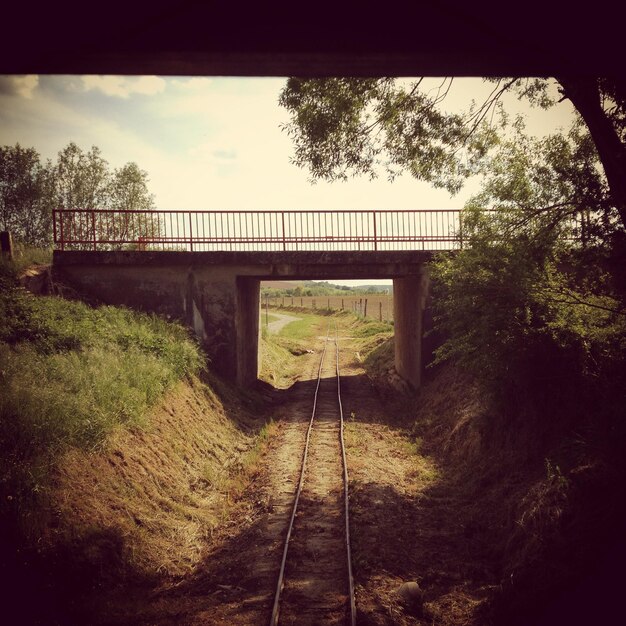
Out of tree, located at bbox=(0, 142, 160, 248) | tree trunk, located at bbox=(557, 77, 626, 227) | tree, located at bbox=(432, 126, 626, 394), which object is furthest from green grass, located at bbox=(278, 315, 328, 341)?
tree trunk, located at bbox=(557, 77, 626, 227)

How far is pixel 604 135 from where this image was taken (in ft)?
18.7

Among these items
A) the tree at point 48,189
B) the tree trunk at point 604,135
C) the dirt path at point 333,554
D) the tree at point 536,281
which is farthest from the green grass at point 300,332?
the tree trunk at point 604,135

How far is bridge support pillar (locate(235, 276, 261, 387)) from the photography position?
14984mm

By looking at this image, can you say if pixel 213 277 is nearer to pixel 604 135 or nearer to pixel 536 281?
pixel 536 281

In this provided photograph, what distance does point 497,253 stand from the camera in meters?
8.30

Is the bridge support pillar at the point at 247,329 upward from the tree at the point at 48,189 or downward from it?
downward

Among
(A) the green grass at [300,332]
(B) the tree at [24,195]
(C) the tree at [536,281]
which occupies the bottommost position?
(A) the green grass at [300,332]

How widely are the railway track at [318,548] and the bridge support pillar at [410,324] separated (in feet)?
15.7

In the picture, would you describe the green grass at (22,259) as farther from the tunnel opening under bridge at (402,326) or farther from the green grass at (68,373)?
the tunnel opening under bridge at (402,326)

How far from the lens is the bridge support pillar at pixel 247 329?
15.0 meters

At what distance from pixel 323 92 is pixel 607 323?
6662 mm

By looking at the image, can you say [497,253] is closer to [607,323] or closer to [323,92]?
[607,323]

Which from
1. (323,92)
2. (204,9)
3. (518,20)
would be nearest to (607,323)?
(518,20)

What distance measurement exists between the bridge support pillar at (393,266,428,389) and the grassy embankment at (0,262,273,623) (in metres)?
5.93
